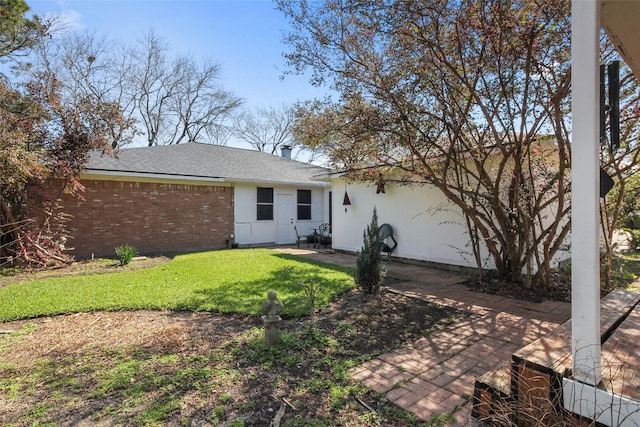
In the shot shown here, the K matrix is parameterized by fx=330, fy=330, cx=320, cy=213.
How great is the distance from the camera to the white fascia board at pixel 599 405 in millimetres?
1562

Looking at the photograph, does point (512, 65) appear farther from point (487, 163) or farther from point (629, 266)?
point (629, 266)

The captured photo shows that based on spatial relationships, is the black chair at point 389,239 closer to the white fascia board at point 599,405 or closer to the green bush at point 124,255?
the green bush at point 124,255

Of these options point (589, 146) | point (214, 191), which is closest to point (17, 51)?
point (214, 191)

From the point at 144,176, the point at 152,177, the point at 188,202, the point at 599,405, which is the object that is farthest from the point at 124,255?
the point at 599,405

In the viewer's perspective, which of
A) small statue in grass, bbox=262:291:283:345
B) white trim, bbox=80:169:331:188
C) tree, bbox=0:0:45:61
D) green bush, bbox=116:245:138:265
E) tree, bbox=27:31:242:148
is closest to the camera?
small statue in grass, bbox=262:291:283:345

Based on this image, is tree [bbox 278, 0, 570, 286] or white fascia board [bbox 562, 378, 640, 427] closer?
white fascia board [bbox 562, 378, 640, 427]

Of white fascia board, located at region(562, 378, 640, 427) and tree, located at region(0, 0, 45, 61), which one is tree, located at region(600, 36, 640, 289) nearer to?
white fascia board, located at region(562, 378, 640, 427)

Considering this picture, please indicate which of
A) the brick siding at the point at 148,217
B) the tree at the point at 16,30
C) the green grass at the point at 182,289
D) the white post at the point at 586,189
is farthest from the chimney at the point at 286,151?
the white post at the point at 586,189

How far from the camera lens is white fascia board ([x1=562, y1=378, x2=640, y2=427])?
1562 mm

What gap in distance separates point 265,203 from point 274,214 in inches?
24.6

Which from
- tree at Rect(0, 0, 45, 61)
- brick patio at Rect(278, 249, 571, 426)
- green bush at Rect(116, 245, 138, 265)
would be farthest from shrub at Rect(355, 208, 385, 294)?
tree at Rect(0, 0, 45, 61)

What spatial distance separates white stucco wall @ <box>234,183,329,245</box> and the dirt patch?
8484mm

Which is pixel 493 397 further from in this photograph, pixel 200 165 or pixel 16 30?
pixel 16 30

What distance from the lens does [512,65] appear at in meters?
5.16
